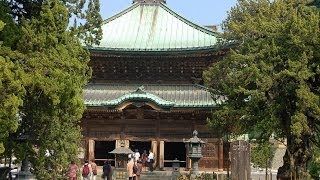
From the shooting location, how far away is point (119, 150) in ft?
85.6

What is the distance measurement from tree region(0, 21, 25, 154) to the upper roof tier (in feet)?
50.2

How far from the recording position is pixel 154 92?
30.1m

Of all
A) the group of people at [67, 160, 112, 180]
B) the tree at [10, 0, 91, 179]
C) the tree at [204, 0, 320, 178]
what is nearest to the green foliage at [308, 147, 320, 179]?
the tree at [204, 0, 320, 178]

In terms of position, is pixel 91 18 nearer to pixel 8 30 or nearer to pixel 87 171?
pixel 8 30

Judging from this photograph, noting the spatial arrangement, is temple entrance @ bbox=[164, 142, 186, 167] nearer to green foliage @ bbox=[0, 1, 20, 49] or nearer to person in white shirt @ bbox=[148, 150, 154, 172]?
person in white shirt @ bbox=[148, 150, 154, 172]

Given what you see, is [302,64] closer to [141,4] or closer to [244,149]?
[244,149]

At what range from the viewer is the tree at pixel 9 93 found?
14156mm

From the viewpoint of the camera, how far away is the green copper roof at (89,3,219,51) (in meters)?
30.4

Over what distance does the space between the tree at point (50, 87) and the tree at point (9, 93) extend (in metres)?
0.44

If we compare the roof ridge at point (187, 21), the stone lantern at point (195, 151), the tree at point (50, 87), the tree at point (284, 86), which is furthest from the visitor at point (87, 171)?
the roof ridge at point (187, 21)

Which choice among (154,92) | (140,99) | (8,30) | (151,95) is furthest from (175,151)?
(8,30)

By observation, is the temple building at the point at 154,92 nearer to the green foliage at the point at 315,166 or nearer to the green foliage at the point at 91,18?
the green foliage at the point at 315,166

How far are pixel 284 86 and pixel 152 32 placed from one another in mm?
13148

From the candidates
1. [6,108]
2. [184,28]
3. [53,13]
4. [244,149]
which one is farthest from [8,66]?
[184,28]
